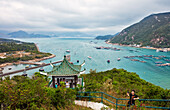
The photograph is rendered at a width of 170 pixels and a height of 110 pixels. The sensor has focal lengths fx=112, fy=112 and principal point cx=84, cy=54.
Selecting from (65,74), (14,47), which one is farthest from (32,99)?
(14,47)

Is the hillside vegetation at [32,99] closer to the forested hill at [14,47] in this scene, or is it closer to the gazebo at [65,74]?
the gazebo at [65,74]

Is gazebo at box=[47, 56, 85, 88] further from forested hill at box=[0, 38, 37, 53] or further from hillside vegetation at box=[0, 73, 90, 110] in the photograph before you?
forested hill at box=[0, 38, 37, 53]

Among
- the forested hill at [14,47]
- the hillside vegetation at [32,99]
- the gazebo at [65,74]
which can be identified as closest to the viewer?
the hillside vegetation at [32,99]

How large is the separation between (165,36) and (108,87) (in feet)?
440

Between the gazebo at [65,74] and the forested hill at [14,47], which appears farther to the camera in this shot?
the forested hill at [14,47]

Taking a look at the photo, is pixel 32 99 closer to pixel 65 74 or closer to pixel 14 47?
pixel 65 74

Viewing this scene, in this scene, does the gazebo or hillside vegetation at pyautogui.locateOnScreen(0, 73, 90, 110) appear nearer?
hillside vegetation at pyautogui.locateOnScreen(0, 73, 90, 110)

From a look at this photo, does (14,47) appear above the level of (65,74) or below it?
above

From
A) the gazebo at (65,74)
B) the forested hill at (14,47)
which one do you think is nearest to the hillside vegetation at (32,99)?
the gazebo at (65,74)

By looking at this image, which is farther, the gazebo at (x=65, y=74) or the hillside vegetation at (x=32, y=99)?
the gazebo at (x=65, y=74)

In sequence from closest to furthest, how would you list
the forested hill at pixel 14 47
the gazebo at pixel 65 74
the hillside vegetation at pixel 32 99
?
the hillside vegetation at pixel 32 99, the gazebo at pixel 65 74, the forested hill at pixel 14 47

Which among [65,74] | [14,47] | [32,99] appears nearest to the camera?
[32,99]

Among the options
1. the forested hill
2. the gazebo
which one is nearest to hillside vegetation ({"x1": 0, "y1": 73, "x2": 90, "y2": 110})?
the gazebo

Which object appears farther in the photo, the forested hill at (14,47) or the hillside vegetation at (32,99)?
the forested hill at (14,47)
